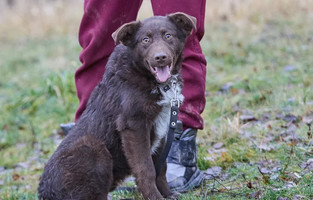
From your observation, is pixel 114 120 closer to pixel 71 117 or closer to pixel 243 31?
pixel 71 117

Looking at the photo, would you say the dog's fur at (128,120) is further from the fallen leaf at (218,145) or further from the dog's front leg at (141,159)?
the fallen leaf at (218,145)

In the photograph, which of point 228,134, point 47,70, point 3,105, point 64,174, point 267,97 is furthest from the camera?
point 47,70

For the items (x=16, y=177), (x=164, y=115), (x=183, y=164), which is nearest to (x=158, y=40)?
(x=164, y=115)

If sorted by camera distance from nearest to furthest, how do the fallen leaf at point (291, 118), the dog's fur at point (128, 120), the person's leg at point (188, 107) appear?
the dog's fur at point (128, 120) → the person's leg at point (188, 107) → the fallen leaf at point (291, 118)

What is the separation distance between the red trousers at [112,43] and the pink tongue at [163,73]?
0.66 metres

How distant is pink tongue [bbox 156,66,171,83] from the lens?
327 cm

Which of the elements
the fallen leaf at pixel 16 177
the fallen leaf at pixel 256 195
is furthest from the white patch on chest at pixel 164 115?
the fallen leaf at pixel 16 177

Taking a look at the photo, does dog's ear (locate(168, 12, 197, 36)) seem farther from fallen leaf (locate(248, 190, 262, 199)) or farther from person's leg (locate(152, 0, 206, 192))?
fallen leaf (locate(248, 190, 262, 199))

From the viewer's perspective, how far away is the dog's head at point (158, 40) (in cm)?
324

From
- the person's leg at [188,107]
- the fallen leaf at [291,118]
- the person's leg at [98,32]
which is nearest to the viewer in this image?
the person's leg at [188,107]

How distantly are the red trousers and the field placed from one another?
0.60m

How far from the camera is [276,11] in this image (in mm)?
10055

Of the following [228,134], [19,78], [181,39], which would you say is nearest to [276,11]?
[19,78]

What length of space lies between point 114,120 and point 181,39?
29.5 inches
